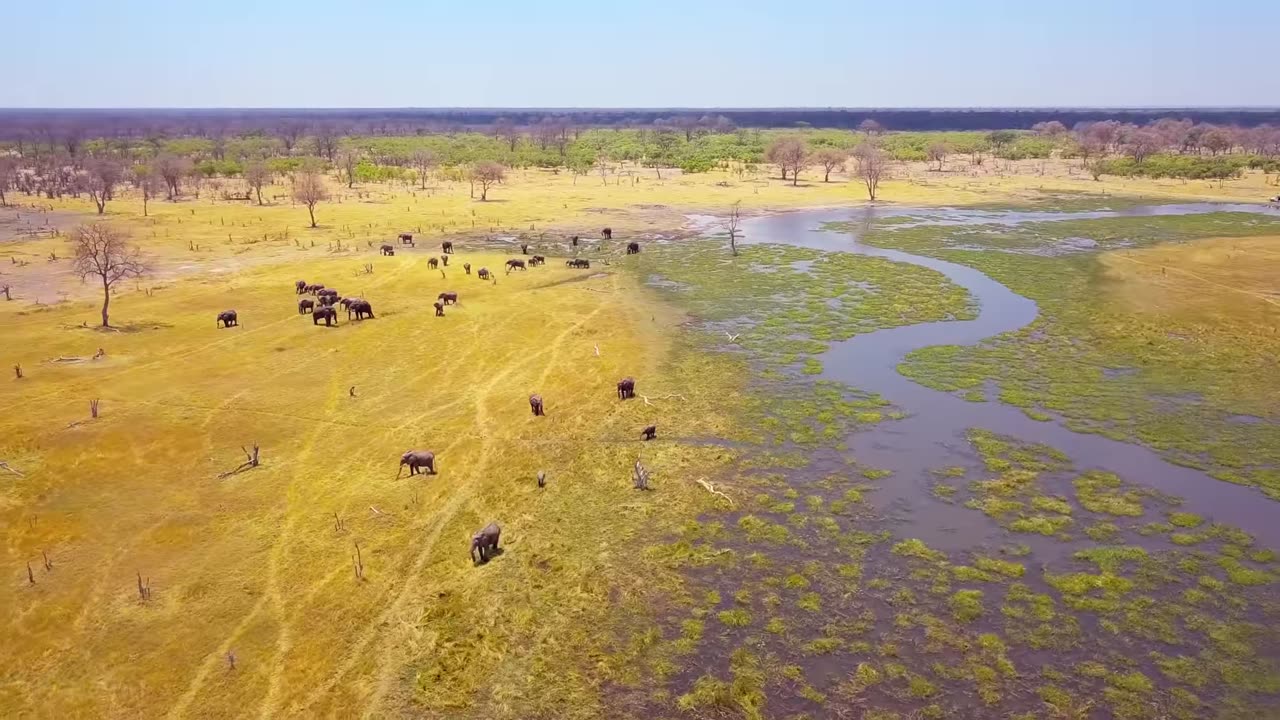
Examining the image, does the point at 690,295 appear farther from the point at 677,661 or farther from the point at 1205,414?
the point at 677,661

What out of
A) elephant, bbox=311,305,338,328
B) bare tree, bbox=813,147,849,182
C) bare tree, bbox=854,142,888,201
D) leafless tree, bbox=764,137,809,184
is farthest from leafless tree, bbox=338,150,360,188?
bare tree, bbox=854,142,888,201

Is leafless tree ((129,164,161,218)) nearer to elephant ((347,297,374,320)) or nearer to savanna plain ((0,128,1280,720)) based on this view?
savanna plain ((0,128,1280,720))

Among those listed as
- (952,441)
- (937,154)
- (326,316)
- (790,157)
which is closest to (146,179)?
(326,316)

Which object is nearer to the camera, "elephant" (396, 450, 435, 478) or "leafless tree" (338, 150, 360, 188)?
"elephant" (396, 450, 435, 478)

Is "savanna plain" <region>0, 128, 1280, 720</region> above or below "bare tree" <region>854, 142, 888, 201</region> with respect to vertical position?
below

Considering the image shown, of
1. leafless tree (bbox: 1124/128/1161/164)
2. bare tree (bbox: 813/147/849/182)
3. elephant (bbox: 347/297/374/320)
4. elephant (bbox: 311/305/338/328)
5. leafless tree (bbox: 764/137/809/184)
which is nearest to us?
elephant (bbox: 311/305/338/328)

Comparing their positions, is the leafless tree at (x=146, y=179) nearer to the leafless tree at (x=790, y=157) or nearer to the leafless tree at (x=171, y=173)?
the leafless tree at (x=171, y=173)

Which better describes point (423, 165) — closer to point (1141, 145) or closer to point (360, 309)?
point (360, 309)

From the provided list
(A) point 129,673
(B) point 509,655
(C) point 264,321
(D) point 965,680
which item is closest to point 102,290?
(C) point 264,321
